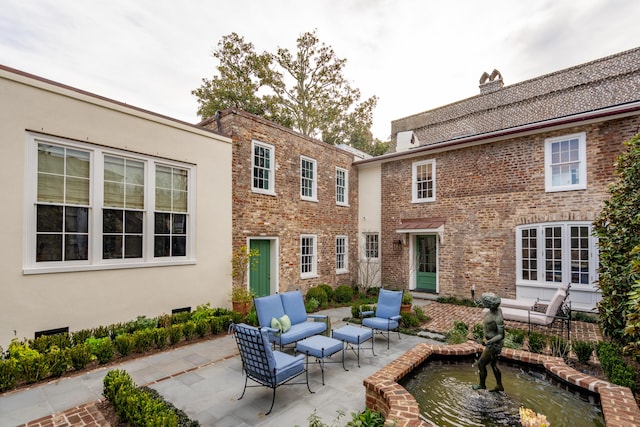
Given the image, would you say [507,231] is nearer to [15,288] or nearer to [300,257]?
[300,257]

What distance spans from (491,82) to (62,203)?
83.3 ft

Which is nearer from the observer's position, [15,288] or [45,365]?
[45,365]

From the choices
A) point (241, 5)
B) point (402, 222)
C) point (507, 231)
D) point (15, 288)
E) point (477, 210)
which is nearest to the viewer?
point (15, 288)

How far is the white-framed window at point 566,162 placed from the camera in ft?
30.9

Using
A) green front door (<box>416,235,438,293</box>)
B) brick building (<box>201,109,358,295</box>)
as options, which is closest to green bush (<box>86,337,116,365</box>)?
brick building (<box>201,109,358,295</box>)

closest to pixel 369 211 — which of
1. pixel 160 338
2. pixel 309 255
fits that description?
pixel 309 255

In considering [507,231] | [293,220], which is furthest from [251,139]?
[507,231]

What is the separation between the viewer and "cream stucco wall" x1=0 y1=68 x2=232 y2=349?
5.55m

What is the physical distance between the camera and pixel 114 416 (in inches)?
157

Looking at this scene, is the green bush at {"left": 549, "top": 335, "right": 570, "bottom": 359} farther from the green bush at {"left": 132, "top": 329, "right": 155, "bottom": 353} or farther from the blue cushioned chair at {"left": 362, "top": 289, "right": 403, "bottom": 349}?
the green bush at {"left": 132, "top": 329, "right": 155, "bottom": 353}

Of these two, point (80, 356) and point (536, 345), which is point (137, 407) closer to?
point (80, 356)

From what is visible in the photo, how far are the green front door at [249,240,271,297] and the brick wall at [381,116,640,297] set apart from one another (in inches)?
244

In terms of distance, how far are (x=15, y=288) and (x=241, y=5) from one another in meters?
9.10

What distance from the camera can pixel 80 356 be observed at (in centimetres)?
530
